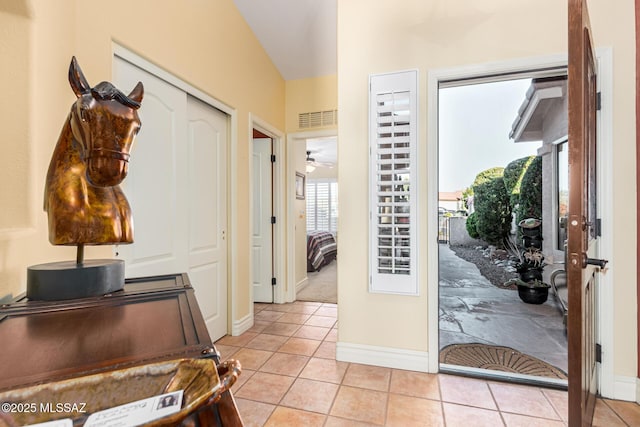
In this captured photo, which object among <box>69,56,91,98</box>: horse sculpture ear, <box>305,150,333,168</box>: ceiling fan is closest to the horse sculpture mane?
<box>69,56,91,98</box>: horse sculpture ear

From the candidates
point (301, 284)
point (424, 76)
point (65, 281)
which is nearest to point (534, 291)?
point (424, 76)

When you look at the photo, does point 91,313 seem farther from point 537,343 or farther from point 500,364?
point 537,343

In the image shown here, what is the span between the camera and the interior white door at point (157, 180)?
1.92 meters

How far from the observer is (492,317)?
3105 millimetres

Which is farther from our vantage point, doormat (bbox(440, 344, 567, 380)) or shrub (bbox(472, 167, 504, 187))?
shrub (bbox(472, 167, 504, 187))

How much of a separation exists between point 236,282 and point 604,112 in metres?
3.10

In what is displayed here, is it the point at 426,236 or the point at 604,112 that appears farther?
the point at 426,236

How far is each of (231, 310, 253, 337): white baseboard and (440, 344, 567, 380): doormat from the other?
71.3 inches

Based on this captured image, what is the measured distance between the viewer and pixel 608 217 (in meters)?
1.87

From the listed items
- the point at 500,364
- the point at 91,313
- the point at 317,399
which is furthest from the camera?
the point at 500,364

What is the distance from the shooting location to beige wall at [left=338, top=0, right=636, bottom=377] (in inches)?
73.0

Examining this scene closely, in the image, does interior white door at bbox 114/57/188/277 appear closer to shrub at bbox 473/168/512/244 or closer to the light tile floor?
the light tile floor

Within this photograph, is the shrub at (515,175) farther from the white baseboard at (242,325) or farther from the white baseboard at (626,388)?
the white baseboard at (242,325)

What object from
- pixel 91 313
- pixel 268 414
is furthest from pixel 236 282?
pixel 91 313
